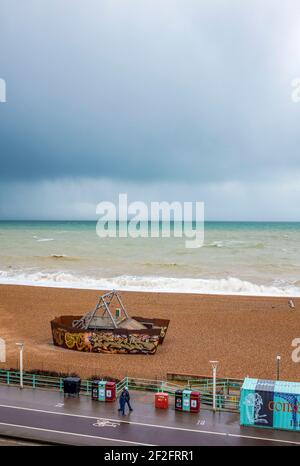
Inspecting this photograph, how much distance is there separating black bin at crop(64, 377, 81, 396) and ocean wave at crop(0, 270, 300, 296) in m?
30.0

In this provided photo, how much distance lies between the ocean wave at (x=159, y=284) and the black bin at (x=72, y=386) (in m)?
30.0

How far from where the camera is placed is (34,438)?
47.0 feet

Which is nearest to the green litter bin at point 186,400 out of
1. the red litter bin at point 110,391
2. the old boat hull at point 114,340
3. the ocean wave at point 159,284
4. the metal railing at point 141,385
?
the metal railing at point 141,385

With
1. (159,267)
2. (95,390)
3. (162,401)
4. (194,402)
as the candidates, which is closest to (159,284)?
(159,267)

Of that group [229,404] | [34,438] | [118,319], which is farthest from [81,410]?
[118,319]

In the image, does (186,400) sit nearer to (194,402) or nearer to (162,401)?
(194,402)

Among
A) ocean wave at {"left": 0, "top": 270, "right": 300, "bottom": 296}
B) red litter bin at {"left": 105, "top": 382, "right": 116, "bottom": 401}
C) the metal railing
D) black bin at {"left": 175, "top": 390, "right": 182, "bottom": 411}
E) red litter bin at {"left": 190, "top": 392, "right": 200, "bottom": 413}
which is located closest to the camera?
red litter bin at {"left": 190, "top": 392, "right": 200, "bottom": 413}

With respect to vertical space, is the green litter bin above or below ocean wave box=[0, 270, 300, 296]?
above

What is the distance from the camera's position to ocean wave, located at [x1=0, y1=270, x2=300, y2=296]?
161 ft

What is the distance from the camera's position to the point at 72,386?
18.1 meters

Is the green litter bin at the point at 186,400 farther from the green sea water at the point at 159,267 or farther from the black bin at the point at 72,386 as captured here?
the green sea water at the point at 159,267

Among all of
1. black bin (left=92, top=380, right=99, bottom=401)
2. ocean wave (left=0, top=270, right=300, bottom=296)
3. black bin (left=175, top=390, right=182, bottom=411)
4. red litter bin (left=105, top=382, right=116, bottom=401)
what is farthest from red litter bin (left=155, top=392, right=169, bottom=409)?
ocean wave (left=0, top=270, right=300, bottom=296)

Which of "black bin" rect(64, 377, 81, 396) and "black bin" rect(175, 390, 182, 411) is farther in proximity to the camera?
"black bin" rect(64, 377, 81, 396)

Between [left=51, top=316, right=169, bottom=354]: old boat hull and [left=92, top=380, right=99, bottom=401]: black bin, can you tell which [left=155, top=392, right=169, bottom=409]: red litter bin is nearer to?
[left=92, top=380, right=99, bottom=401]: black bin
